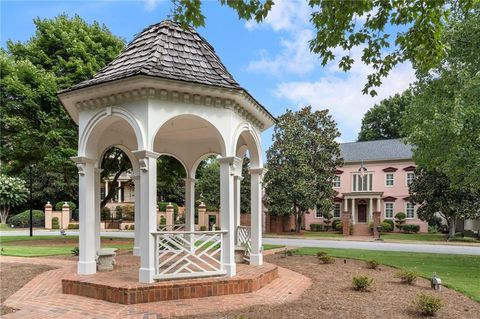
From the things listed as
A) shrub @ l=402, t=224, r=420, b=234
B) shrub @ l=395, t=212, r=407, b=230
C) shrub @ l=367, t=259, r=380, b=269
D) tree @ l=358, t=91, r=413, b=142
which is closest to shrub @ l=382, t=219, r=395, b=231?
shrub @ l=395, t=212, r=407, b=230

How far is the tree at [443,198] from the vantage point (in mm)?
28672

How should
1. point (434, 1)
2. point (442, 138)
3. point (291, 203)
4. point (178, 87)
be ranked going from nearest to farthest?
point (434, 1)
point (178, 87)
point (442, 138)
point (291, 203)

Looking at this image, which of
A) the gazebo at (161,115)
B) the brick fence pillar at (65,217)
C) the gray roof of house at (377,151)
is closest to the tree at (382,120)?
the gray roof of house at (377,151)

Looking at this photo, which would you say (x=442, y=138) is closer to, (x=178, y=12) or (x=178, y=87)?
(x=178, y=87)

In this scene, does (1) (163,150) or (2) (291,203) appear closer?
(1) (163,150)

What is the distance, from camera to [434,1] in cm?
527

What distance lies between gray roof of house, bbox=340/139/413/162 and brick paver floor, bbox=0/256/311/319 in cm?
3419

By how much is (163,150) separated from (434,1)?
367 inches

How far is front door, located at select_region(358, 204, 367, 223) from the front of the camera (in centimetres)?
4150

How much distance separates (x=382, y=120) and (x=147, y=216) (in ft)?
169

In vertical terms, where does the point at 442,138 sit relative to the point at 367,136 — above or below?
below

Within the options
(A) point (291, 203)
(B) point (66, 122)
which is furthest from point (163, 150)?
(A) point (291, 203)

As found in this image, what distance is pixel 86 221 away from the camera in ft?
29.3

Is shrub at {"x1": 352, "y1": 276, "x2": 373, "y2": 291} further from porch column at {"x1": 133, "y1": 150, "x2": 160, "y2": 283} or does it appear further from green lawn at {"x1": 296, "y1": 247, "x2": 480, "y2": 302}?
porch column at {"x1": 133, "y1": 150, "x2": 160, "y2": 283}
